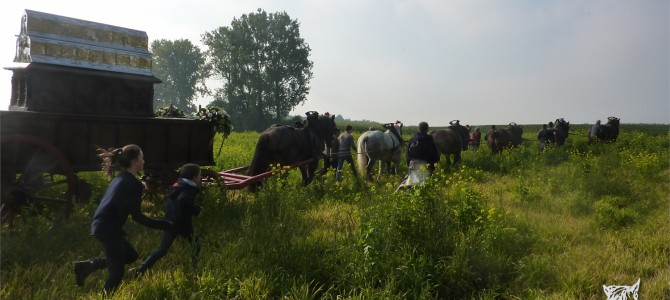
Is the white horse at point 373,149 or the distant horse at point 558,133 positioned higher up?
the distant horse at point 558,133

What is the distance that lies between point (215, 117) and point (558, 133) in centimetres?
1834

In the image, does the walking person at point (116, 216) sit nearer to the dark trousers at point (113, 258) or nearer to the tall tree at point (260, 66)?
the dark trousers at point (113, 258)

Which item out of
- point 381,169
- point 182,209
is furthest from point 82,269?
point 381,169

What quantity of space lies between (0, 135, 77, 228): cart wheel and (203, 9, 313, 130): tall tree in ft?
119

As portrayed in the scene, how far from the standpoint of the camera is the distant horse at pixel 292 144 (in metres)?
8.63

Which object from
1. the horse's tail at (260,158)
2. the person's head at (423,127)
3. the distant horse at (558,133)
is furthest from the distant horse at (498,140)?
the horse's tail at (260,158)

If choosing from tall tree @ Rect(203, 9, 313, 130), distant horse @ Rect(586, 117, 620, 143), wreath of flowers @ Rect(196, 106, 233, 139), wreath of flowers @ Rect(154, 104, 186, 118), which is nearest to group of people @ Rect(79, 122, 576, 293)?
wreath of flowers @ Rect(196, 106, 233, 139)

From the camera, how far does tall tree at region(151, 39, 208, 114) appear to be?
5128cm

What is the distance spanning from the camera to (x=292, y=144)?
9250 mm

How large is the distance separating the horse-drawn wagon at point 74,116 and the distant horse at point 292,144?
5.38ft

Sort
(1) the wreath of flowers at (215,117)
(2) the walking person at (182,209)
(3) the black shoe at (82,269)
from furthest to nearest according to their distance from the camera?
(1) the wreath of flowers at (215,117), (2) the walking person at (182,209), (3) the black shoe at (82,269)

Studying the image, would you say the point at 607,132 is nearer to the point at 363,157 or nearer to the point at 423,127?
the point at 363,157
